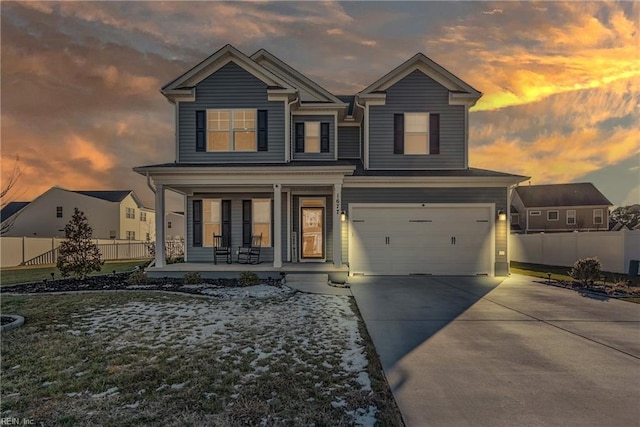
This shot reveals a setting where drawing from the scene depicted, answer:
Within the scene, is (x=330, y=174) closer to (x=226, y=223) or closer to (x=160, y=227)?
(x=226, y=223)

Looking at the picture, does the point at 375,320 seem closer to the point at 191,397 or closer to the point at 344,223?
the point at 191,397

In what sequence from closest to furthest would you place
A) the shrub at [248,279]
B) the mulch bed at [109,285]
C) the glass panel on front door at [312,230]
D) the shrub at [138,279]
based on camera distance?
the mulch bed at [109,285] → the shrub at [248,279] → the shrub at [138,279] → the glass panel on front door at [312,230]

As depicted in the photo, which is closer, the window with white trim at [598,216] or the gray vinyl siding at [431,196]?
the gray vinyl siding at [431,196]

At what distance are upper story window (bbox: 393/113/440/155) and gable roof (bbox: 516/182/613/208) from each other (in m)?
28.9

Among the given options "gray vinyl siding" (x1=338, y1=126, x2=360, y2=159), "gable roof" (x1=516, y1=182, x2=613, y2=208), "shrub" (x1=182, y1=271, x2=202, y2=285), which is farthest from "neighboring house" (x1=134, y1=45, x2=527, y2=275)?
"gable roof" (x1=516, y1=182, x2=613, y2=208)

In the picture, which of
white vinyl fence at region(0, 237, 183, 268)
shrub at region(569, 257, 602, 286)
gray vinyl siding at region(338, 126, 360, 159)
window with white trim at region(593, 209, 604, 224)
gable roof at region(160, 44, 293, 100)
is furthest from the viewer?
window with white trim at region(593, 209, 604, 224)

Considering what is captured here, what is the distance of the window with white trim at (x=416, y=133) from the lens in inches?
530

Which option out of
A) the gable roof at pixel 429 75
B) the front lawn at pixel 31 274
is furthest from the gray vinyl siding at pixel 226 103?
the front lawn at pixel 31 274

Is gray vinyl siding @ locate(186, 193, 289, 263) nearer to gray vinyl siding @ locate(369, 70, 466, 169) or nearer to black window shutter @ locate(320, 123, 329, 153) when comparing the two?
black window shutter @ locate(320, 123, 329, 153)

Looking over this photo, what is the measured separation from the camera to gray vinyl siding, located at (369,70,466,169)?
43.9ft

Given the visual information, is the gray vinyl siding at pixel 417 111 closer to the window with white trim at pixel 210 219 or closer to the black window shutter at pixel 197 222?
the window with white trim at pixel 210 219

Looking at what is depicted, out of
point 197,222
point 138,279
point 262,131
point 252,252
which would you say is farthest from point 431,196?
point 138,279

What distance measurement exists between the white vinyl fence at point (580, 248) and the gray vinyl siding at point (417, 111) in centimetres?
666

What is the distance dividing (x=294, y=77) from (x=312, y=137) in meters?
2.56
